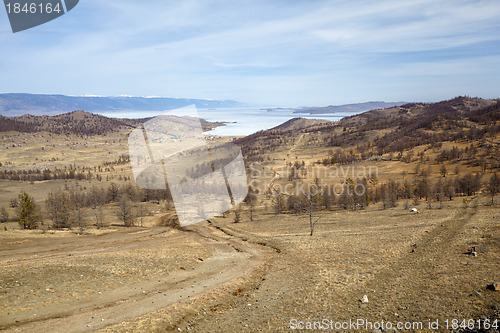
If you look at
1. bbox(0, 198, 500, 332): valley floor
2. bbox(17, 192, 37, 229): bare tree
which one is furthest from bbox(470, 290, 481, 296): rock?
bbox(17, 192, 37, 229): bare tree

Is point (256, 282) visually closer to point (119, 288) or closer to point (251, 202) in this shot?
point (119, 288)

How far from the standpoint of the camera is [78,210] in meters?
42.9

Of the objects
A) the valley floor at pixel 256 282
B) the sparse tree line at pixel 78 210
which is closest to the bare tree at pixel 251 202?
the valley floor at pixel 256 282

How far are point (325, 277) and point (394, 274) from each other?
3.84 m

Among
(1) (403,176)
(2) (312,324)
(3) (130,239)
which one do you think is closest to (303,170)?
(1) (403,176)

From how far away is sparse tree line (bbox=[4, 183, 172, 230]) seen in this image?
139ft

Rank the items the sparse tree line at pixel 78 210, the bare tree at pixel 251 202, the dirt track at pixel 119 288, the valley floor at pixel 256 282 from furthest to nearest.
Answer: the bare tree at pixel 251 202
the sparse tree line at pixel 78 210
the dirt track at pixel 119 288
the valley floor at pixel 256 282

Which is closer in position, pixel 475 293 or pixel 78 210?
pixel 475 293

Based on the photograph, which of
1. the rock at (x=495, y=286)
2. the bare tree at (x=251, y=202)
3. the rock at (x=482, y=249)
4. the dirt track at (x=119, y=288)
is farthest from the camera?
the bare tree at (x=251, y=202)

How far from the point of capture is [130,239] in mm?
30984

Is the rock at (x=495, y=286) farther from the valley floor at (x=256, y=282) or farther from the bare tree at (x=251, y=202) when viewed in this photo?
the bare tree at (x=251, y=202)

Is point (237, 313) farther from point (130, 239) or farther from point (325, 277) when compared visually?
point (130, 239)

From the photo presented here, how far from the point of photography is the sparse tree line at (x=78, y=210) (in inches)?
1666

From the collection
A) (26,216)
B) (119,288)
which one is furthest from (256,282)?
(26,216)
